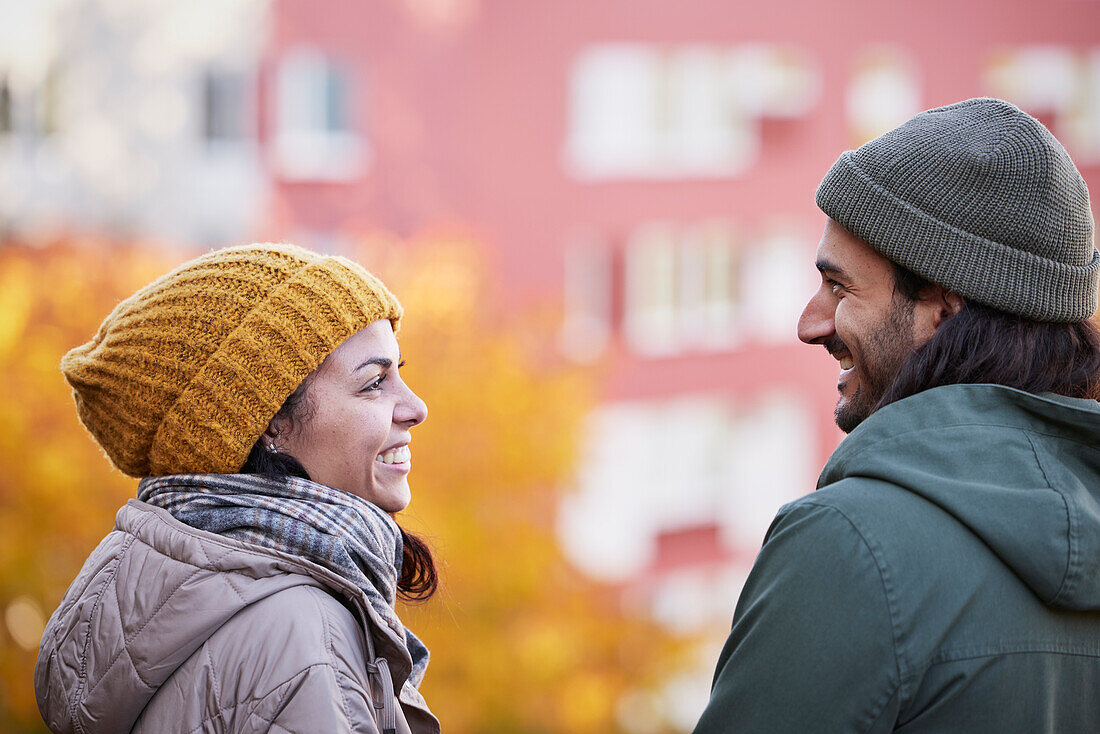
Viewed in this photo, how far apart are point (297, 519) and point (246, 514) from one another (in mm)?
77

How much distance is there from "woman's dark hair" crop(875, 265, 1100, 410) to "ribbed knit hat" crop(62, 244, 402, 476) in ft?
2.97

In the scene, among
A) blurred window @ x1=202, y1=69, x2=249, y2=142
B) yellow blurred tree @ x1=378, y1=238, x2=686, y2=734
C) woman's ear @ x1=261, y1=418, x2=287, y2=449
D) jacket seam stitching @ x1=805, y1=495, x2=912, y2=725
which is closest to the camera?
jacket seam stitching @ x1=805, y1=495, x2=912, y2=725

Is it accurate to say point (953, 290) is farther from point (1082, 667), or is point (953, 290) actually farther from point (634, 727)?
point (634, 727)

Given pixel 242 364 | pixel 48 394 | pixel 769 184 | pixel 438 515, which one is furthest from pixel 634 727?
pixel 242 364

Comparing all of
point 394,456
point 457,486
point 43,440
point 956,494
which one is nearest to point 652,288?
point 457,486

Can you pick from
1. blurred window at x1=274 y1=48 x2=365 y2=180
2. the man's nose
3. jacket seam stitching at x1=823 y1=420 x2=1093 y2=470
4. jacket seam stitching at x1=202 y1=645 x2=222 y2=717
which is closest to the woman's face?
jacket seam stitching at x1=202 y1=645 x2=222 y2=717

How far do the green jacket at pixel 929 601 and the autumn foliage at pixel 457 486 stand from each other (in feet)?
29.4

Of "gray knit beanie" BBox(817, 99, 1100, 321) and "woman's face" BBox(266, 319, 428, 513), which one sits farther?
"woman's face" BBox(266, 319, 428, 513)

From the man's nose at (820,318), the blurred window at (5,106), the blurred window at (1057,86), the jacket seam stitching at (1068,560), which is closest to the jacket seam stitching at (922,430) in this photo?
the jacket seam stitching at (1068,560)

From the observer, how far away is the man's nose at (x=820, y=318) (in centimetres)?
168

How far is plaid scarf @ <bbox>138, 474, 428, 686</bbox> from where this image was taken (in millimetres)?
1602

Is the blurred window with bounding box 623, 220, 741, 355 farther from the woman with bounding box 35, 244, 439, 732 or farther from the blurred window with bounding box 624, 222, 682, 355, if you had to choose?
the woman with bounding box 35, 244, 439, 732

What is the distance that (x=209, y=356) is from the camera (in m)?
1.67

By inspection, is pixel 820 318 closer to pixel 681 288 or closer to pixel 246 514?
pixel 246 514
